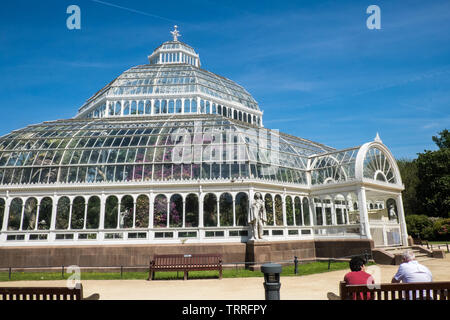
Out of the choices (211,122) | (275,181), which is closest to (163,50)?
(211,122)

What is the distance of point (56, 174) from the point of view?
75.2 ft

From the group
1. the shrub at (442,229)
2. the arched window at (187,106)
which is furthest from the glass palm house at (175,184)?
the shrub at (442,229)

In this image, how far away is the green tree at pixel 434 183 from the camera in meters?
41.8

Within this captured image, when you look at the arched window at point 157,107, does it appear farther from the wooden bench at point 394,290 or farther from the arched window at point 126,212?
the wooden bench at point 394,290

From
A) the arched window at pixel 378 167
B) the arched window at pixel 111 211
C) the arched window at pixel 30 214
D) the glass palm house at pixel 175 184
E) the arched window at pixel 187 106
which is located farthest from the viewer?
the arched window at pixel 187 106

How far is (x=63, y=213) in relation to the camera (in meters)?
22.5

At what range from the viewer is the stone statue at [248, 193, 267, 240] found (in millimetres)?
20656

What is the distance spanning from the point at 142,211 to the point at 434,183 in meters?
39.9

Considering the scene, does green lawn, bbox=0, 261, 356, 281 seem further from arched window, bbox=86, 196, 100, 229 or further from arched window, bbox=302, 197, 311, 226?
arched window, bbox=302, 197, 311, 226

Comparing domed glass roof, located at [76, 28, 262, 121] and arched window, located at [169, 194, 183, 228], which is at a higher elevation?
domed glass roof, located at [76, 28, 262, 121]

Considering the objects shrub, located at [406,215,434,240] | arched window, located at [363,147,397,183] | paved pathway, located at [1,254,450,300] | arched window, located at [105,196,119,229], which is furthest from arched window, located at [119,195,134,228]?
shrub, located at [406,215,434,240]

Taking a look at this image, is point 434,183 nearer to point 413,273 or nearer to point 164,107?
point 164,107

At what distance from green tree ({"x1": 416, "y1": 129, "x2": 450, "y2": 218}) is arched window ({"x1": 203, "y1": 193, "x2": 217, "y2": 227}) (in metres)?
34.8

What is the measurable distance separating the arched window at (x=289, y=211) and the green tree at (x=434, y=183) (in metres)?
28.3
